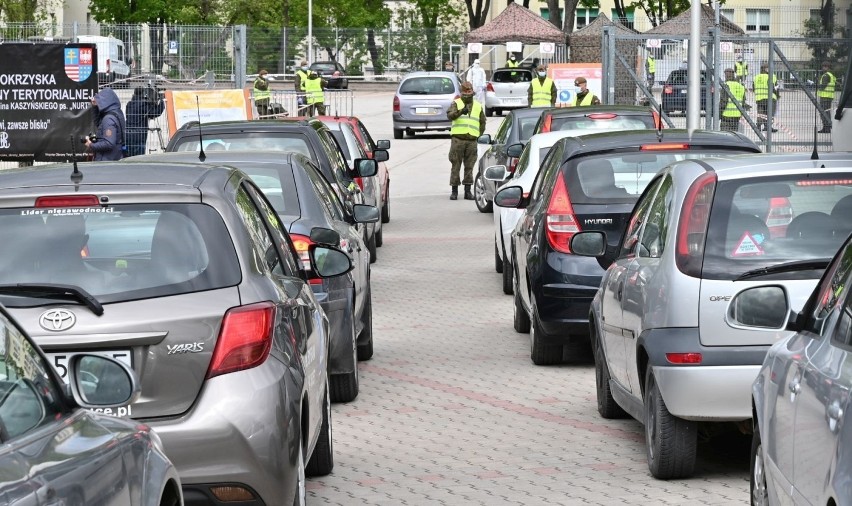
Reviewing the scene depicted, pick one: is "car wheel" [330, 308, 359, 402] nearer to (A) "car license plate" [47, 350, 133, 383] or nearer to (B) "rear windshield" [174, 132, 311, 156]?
(B) "rear windshield" [174, 132, 311, 156]

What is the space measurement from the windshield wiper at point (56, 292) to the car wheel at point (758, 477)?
239 centimetres

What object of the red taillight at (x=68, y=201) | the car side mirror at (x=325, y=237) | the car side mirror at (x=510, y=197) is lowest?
the car side mirror at (x=510, y=197)

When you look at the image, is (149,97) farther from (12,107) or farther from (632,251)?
(632,251)

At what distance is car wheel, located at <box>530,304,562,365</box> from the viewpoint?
449 inches

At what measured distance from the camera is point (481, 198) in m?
24.9

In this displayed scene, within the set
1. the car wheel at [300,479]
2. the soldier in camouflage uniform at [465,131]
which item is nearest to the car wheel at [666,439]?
the car wheel at [300,479]

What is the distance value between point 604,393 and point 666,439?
1812 millimetres

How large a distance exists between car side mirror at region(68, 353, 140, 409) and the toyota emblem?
1.14 metres

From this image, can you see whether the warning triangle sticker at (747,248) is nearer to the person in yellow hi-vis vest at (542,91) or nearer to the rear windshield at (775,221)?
the rear windshield at (775,221)

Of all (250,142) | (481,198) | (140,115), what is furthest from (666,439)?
(140,115)

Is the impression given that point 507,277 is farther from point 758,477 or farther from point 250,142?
point 758,477

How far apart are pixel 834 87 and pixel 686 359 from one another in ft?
65.9

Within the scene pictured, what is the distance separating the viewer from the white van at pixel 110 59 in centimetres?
2803

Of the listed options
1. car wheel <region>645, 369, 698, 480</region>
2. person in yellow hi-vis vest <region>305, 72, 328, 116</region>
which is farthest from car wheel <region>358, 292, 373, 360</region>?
person in yellow hi-vis vest <region>305, 72, 328, 116</region>
